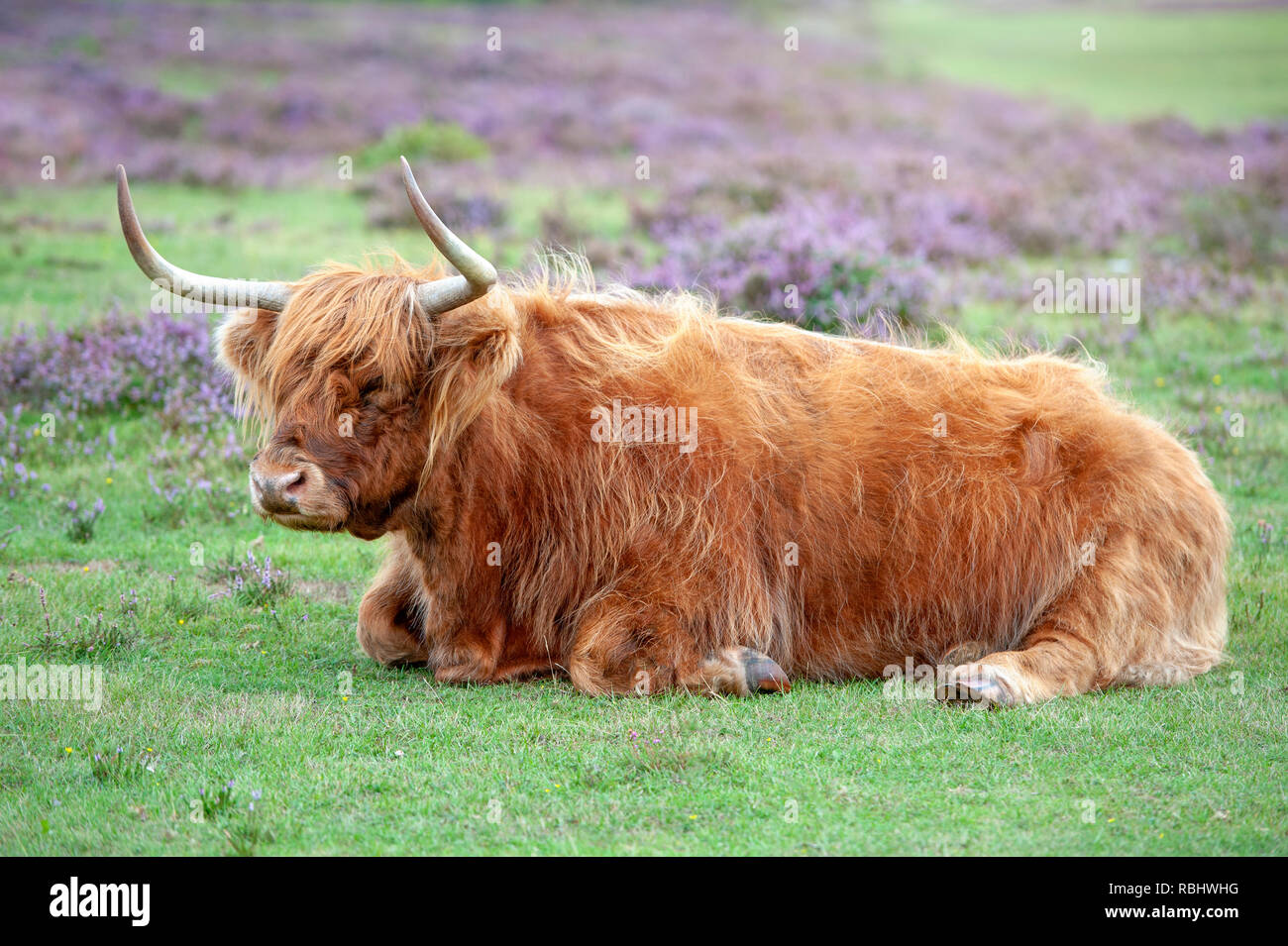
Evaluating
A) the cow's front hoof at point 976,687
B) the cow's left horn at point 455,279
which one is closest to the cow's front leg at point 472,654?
the cow's left horn at point 455,279

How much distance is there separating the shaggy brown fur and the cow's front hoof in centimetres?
1

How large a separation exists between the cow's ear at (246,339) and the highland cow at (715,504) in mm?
11

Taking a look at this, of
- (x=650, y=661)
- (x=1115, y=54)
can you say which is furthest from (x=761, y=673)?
(x=1115, y=54)

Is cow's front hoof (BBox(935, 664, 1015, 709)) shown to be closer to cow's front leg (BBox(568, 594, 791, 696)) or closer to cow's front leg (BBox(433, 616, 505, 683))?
cow's front leg (BBox(568, 594, 791, 696))

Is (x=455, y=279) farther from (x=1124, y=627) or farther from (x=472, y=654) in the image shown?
(x=1124, y=627)

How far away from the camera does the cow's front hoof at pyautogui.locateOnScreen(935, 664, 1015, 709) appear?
201 inches

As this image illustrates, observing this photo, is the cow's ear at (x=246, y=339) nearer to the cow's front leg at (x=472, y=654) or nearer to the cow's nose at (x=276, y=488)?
the cow's nose at (x=276, y=488)

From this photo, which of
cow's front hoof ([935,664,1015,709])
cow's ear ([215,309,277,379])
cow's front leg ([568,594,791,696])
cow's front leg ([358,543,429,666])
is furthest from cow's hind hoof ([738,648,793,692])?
cow's ear ([215,309,277,379])

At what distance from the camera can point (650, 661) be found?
17.1 ft

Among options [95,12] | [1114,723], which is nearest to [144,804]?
[1114,723]

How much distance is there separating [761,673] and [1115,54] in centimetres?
3787

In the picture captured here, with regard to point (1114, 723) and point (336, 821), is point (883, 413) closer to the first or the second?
point (1114, 723)

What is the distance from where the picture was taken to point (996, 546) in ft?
18.1

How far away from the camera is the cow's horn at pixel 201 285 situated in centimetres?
504
